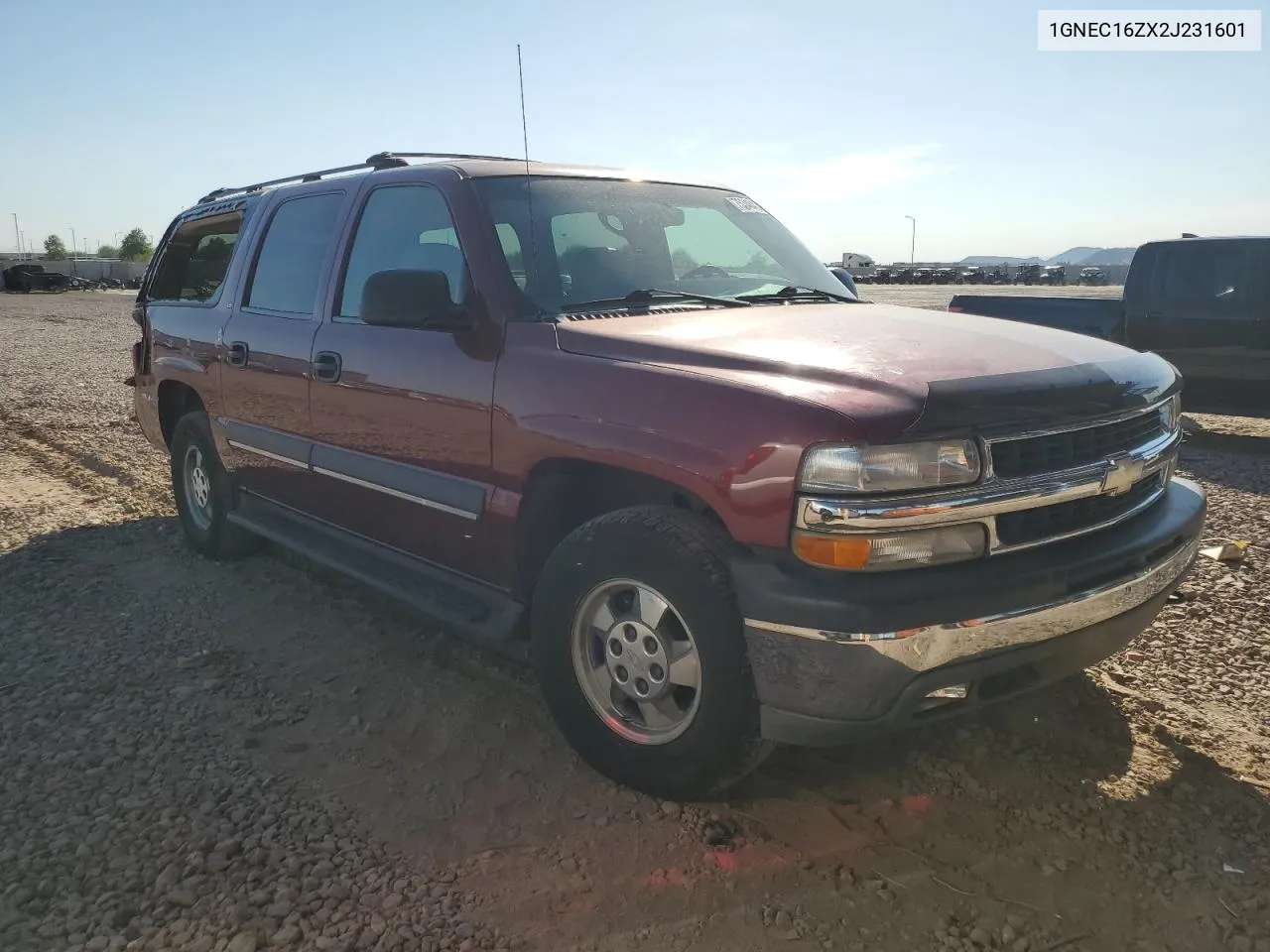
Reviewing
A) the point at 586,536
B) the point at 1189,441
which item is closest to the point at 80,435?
the point at 586,536

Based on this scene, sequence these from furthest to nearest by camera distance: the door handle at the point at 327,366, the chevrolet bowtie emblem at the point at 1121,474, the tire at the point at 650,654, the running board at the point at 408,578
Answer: the door handle at the point at 327,366, the running board at the point at 408,578, the chevrolet bowtie emblem at the point at 1121,474, the tire at the point at 650,654

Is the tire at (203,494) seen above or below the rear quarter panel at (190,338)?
below

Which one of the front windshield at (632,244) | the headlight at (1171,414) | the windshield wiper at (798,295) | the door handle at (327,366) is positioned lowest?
the headlight at (1171,414)

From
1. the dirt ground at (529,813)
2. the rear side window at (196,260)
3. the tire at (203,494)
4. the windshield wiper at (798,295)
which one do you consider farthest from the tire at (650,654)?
the rear side window at (196,260)

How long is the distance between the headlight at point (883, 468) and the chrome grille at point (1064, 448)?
14cm

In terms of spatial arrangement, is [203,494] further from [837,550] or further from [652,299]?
[837,550]

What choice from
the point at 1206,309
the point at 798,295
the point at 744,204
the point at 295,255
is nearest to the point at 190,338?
the point at 295,255

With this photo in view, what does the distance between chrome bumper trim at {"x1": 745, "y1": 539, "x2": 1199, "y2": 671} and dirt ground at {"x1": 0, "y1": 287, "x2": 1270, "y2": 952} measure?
0.61m

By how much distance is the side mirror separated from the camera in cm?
318

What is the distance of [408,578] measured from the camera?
148 inches

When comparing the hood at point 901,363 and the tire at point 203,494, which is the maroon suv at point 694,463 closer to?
the hood at point 901,363

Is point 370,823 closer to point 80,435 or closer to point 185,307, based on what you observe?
point 185,307

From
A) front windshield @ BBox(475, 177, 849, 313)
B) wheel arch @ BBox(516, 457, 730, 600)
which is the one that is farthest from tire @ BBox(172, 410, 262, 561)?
front windshield @ BBox(475, 177, 849, 313)

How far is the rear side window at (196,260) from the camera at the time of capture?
5359 millimetres
